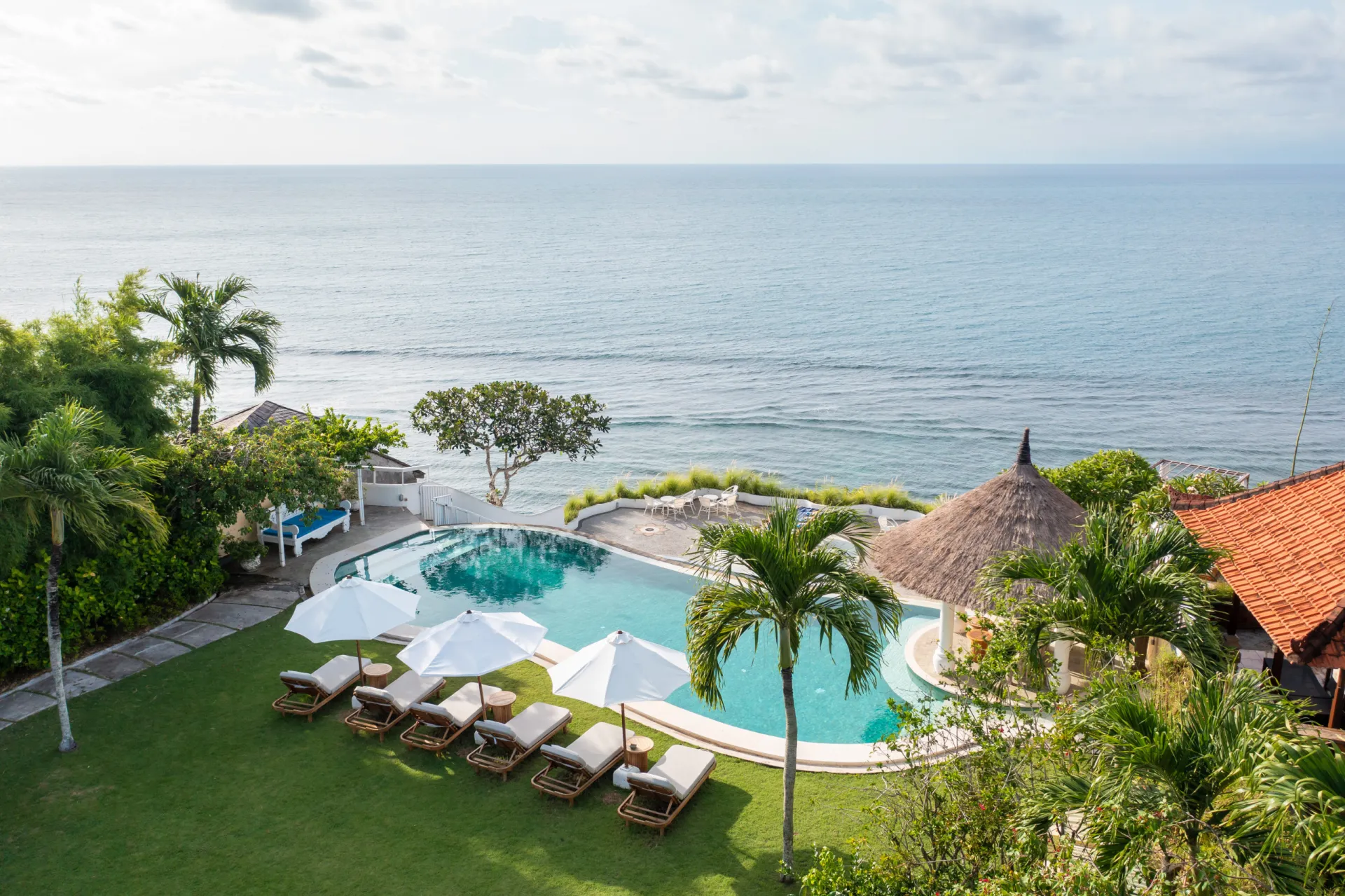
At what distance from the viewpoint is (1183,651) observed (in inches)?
366

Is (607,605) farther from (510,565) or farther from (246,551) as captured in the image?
(246,551)

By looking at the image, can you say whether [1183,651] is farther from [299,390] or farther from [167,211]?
[167,211]

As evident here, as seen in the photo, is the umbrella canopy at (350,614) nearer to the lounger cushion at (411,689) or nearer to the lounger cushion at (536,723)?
the lounger cushion at (411,689)

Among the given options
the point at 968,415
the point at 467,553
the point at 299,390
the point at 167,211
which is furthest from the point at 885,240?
the point at 167,211

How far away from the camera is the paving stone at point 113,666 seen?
14.2 meters

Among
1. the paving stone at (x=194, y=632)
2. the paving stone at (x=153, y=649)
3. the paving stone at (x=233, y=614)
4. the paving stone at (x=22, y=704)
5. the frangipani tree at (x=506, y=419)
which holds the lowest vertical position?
the paving stone at (x=22, y=704)

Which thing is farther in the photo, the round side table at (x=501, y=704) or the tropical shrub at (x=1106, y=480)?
the tropical shrub at (x=1106, y=480)

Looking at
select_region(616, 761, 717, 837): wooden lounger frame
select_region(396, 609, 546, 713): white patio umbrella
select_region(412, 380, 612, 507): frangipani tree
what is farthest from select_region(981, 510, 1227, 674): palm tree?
select_region(412, 380, 612, 507): frangipani tree

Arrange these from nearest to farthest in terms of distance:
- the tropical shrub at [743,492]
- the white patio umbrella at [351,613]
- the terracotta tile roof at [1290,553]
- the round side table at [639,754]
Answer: the terracotta tile roof at [1290,553] < the round side table at [639,754] < the white patio umbrella at [351,613] < the tropical shrub at [743,492]

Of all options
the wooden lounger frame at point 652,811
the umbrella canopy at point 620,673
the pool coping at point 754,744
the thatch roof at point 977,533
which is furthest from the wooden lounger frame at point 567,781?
the thatch roof at point 977,533

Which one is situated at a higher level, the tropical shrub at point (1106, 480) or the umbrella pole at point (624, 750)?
the tropical shrub at point (1106, 480)

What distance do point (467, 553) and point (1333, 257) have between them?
129m

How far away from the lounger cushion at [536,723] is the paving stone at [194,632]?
629 cm

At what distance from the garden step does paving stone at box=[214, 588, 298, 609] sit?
2341 mm
